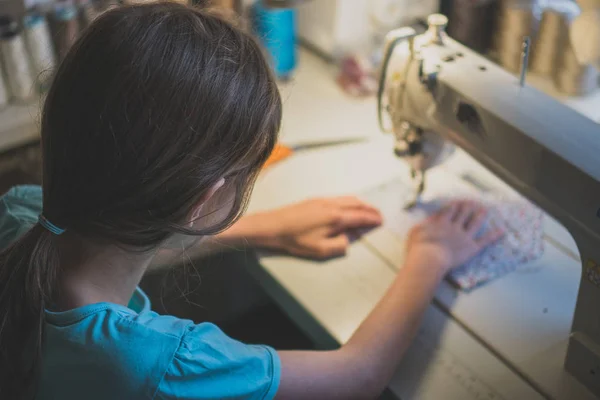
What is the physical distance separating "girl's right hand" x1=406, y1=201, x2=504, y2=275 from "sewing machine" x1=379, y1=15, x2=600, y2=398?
120mm

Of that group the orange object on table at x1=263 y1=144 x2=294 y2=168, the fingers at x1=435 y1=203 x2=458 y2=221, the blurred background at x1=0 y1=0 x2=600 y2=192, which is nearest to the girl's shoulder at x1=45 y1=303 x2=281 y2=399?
the fingers at x1=435 y1=203 x2=458 y2=221

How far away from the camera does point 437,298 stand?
3.41 feet

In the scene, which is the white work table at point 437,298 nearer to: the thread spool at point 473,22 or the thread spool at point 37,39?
the thread spool at point 473,22

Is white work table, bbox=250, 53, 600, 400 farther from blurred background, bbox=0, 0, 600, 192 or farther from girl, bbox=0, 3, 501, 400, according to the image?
blurred background, bbox=0, 0, 600, 192

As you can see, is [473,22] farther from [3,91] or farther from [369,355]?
[3,91]

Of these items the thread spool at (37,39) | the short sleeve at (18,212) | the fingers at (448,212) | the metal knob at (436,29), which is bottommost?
the fingers at (448,212)

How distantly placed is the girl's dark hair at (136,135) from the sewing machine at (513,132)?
0.30 m

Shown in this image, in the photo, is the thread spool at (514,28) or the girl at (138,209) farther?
the thread spool at (514,28)

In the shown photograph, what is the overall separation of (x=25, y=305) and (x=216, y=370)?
239mm

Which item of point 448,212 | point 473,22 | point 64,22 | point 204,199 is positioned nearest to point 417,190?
point 448,212

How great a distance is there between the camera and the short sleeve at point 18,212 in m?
0.95

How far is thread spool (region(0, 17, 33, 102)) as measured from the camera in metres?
1.51

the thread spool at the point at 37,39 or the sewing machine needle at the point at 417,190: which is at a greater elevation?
the thread spool at the point at 37,39

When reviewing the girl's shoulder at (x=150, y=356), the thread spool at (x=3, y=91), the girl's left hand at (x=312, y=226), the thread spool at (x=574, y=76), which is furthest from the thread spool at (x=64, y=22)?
the thread spool at (x=574, y=76)
